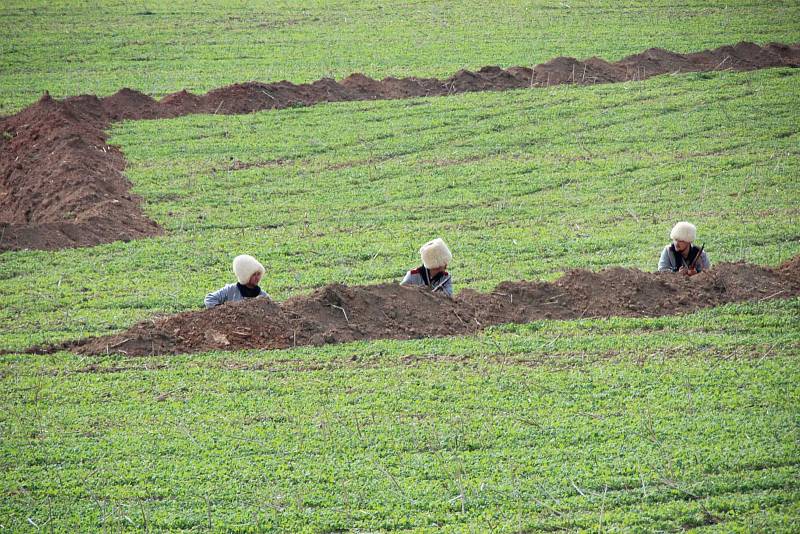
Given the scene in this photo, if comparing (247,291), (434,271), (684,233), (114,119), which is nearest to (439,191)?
(434,271)

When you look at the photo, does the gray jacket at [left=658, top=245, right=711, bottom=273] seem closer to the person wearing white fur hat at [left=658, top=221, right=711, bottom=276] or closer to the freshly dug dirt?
the person wearing white fur hat at [left=658, top=221, right=711, bottom=276]

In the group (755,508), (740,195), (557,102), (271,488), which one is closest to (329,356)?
(271,488)

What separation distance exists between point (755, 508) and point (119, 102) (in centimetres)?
2255

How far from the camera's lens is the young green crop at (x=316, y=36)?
100ft

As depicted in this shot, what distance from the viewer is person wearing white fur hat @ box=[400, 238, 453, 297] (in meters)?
12.9

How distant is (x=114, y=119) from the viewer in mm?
25953

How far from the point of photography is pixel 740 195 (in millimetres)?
18688

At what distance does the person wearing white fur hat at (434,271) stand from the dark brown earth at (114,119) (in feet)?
22.4

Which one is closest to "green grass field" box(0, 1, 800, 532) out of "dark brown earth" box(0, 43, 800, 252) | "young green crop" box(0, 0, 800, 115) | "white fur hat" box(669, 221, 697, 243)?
"young green crop" box(0, 0, 800, 115)

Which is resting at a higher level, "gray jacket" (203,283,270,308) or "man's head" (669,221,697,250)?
"man's head" (669,221,697,250)

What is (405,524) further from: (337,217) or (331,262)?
(337,217)

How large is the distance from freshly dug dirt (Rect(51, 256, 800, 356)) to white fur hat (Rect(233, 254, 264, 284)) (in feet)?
1.13

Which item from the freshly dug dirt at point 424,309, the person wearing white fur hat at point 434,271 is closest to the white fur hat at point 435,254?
the person wearing white fur hat at point 434,271

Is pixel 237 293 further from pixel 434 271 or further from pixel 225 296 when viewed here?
pixel 434 271
